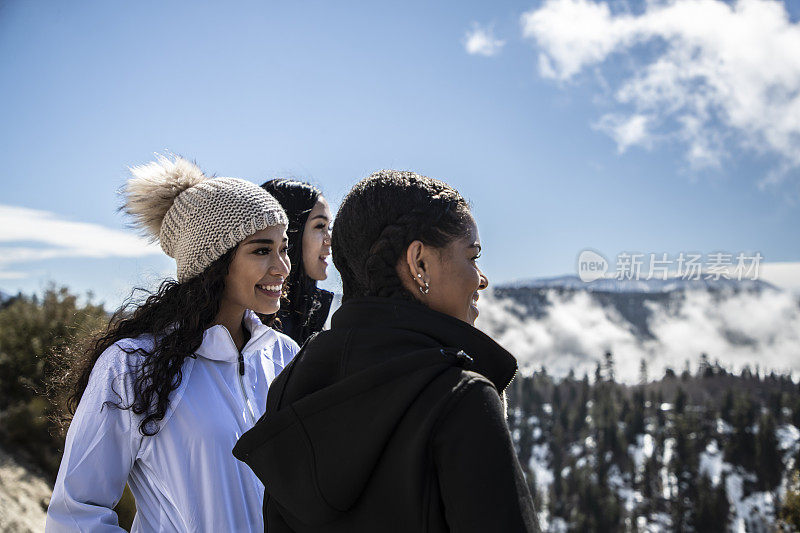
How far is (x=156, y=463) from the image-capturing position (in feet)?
7.41

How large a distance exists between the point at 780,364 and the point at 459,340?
621ft

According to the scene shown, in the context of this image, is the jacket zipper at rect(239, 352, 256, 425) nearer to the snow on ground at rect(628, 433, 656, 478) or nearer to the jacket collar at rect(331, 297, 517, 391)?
the jacket collar at rect(331, 297, 517, 391)

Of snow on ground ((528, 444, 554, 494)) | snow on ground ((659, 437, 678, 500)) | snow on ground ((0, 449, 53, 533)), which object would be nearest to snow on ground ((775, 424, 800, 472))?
snow on ground ((659, 437, 678, 500))

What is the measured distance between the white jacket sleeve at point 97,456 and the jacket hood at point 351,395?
86 centimetres

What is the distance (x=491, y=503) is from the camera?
1171 mm

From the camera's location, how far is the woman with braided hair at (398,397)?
121 centimetres

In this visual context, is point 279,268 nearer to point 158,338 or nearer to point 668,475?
point 158,338

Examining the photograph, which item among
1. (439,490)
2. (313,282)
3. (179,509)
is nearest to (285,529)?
(439,490)

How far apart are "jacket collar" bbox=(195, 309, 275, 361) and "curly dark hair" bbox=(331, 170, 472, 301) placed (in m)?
1.15

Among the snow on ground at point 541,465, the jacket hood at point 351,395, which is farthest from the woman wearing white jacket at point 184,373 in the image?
the snow on ground at point 541,465

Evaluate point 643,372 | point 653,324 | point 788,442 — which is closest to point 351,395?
point 788,442

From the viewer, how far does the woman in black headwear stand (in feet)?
13.5

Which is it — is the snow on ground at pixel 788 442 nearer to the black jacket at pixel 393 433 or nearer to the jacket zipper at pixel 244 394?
the jacket zipper at pixel 244 394

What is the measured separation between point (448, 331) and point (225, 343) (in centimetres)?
142
